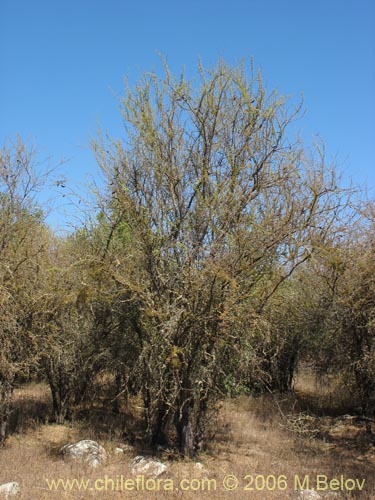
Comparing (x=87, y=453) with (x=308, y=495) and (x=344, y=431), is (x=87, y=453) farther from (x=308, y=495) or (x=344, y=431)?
(x=344, y=431)

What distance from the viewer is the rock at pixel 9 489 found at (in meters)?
6.33

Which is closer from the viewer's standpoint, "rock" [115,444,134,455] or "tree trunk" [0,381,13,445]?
"rock" [115,444,134,455]

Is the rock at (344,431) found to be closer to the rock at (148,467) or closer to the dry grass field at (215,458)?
the dry grass field at (215,458)

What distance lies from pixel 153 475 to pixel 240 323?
108 inches

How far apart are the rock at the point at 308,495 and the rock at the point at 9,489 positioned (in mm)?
3957

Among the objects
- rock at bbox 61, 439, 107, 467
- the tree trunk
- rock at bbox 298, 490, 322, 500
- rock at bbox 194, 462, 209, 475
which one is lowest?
rock at bbox 298, 490, 322, 500

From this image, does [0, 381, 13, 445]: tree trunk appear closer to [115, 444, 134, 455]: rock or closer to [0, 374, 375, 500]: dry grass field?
[0, 374, 375, 500]: dry grass field

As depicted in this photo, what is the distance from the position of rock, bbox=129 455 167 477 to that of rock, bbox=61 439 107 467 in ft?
1.92

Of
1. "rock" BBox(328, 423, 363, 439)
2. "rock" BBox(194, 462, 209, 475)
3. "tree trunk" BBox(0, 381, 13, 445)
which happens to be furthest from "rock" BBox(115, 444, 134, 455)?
"rock" BBox(328, 423, 363, 439)

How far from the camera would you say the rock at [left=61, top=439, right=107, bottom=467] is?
7.85 m

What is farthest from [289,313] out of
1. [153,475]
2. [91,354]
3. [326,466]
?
[153,475]

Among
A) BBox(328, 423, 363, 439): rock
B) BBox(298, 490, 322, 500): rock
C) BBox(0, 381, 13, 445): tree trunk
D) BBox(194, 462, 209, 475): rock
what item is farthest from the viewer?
BBox(328, 423, 363, 439): rock

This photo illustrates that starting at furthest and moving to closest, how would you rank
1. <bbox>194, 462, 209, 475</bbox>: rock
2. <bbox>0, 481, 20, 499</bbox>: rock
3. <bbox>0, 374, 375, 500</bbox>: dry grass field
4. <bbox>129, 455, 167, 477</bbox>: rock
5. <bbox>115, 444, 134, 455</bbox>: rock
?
1. <bbox>115, 444, 134, 455</bbox>: rock
2. <bbox>194, 462, 209, 475</bbox>: rock
3. <bbox>129, 455, 167, 477</bbox>: rock
4. <bbox>0, 374, 375, 500</bbox>: dry grass field
5. <bbox>0, 481, 20, 499</bbox>: rock

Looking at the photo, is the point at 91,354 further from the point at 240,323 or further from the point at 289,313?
the point at 289,313
